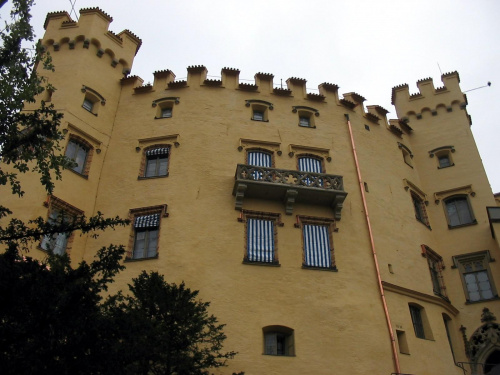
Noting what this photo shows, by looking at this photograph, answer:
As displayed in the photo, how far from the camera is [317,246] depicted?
856 inches

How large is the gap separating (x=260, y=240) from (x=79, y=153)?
358 inches

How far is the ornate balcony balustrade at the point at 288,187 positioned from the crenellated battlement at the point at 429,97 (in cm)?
1117

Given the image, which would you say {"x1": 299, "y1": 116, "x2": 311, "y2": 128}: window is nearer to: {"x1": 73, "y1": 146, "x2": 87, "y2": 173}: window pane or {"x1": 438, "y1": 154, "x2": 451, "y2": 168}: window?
{"x1": 438, "y1": 154, "x2": 451, "y2": 168}: window

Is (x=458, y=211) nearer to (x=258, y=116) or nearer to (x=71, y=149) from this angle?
(x=258, y=116)

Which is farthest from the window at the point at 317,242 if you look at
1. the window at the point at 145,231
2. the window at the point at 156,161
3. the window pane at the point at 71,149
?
the window pane at the point at 71,149

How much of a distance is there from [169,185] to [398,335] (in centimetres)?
1111

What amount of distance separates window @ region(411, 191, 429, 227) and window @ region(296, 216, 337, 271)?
6.24 metres

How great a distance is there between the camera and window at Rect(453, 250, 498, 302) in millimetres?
23797

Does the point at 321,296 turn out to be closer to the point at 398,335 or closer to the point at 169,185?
the point at 398,335

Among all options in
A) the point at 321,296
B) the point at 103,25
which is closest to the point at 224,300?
the point at 321,296

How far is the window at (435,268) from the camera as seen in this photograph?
2402cm

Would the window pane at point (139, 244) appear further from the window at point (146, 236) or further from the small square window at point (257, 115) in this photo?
the small square window at point (257, 115)

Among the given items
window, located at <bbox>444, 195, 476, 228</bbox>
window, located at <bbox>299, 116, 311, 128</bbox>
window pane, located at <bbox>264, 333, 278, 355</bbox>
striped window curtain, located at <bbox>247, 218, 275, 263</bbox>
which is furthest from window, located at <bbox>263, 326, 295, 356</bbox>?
window, located at <bbox>444, 195, 476, 228</bbox>

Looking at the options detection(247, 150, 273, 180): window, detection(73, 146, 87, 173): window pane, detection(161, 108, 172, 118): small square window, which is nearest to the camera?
detection(73, 146, 87, 173): window pane
